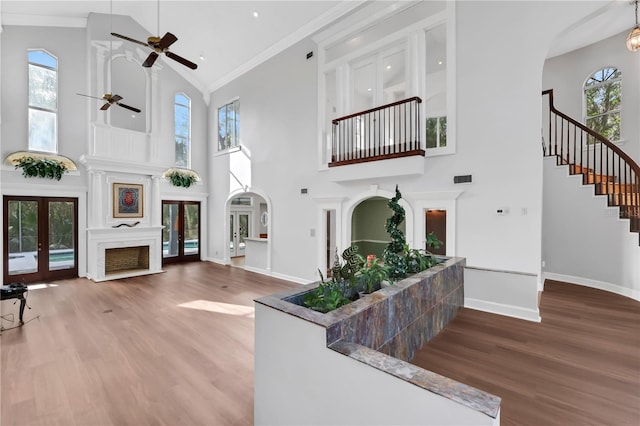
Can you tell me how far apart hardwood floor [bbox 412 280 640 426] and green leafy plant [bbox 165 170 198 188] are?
8580 mm

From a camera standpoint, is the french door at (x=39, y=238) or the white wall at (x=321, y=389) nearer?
the white wall at (x=321, y=389)

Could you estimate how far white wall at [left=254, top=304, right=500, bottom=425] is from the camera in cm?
139

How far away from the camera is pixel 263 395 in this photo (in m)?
2.12

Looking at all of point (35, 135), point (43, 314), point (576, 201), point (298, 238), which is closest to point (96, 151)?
point (35, 135)

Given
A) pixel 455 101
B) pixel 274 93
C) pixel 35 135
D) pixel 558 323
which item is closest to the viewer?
pixel 558 323

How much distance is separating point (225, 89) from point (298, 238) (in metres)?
5.81

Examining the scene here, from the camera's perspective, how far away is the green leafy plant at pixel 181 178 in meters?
9.14

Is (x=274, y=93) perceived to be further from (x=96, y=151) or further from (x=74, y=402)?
(x=74, y=402)

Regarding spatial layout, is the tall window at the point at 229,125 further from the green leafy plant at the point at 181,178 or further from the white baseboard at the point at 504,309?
the white baseboard at the point at 504,309

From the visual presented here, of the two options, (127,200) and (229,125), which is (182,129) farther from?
(127,200)

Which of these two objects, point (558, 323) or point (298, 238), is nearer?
point (558, 323)

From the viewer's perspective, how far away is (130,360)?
10.7 ft

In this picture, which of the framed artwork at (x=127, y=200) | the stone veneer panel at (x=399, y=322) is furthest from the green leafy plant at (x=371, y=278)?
the framed artwork at (x=127, y=200)

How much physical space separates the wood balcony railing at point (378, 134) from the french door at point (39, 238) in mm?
6933
